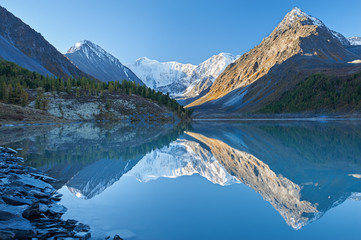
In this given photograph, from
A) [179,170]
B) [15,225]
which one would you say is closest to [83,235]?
[15,225]

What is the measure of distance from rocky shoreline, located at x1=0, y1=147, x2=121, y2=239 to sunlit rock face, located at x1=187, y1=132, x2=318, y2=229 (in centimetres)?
606

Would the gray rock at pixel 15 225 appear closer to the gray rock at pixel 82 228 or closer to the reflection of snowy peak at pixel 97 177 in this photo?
the gray rock at pixel 82 228

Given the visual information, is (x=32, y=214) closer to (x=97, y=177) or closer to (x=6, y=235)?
(x=6, y=235)

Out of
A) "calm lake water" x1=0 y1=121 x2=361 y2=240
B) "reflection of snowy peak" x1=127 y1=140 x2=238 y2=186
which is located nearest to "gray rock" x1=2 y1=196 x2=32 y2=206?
"calm lake water" x1=0 y1=121 x2=361 y2=240

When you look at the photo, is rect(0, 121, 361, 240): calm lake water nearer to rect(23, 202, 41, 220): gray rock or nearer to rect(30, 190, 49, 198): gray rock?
rect(30, 190, 49, 198): gray rock

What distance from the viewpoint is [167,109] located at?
12206 cm

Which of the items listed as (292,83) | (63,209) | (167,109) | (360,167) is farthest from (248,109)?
(63,209)

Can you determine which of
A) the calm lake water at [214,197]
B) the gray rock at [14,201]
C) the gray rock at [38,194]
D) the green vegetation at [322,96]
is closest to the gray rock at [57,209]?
the calm lake water at [214,197]

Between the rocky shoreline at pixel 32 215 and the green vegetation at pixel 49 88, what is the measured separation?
82.6 metres

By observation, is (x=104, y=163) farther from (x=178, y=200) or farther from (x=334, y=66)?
(x=334, y=66)

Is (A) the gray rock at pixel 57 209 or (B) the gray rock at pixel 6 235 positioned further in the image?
(A) the gray rock at pixel 57 209

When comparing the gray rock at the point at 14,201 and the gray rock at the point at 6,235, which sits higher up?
the gray rock at the point at 6,235

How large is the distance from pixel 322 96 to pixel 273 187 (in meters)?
145

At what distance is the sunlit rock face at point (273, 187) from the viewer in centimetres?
855
